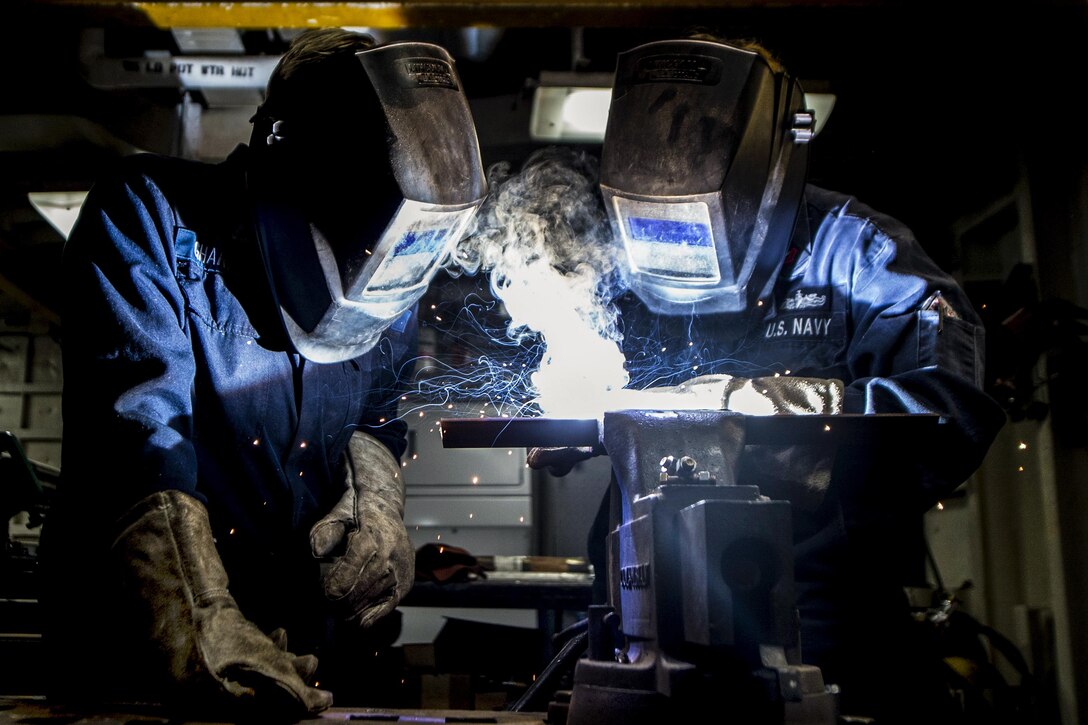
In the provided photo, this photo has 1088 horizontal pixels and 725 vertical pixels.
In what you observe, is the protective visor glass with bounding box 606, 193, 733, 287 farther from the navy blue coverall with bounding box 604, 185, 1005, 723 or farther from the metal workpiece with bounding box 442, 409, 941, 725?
the metal workpiece with bounding box 442, 409, 941, 725

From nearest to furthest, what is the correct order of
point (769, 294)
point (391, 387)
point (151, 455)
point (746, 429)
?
point (746, 429)
point (151, 455)
point (769, 294)
point (391, 387)

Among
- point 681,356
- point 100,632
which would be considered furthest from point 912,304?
point 100,632

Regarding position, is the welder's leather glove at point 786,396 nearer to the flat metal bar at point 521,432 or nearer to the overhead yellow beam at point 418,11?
the flat metal bar at point 521,432

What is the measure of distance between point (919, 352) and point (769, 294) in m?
0.41

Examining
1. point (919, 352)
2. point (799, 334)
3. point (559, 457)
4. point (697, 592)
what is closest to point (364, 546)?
point (559, 457)

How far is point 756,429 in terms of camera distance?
4.64 ft

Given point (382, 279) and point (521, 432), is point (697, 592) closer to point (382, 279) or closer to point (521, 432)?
point (521, 432)

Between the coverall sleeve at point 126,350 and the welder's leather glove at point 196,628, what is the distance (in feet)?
0.25

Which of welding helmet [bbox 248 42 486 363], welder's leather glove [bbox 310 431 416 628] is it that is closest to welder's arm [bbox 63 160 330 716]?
welding helmet [bbox 248 42 486 363]

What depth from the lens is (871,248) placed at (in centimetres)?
226

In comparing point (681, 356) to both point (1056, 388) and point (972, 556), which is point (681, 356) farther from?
point (972, 556)

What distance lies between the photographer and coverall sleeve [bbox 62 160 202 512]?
5.46 ft

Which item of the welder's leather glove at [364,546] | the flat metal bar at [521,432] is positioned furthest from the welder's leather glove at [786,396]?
the welder's leather glove at [364,546]

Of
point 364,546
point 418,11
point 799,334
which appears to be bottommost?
point 364,546
